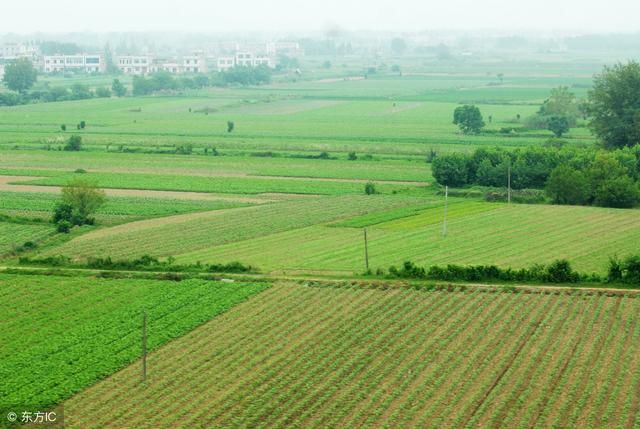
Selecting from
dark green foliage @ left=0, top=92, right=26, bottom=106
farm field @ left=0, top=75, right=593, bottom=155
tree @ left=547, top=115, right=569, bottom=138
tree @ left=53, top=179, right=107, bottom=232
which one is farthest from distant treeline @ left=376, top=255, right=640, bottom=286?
dark green foliage @ left=0, top=92, right=26, bottom=106

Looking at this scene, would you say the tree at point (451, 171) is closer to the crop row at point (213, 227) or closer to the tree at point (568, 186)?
the crop row at point (213, 227)

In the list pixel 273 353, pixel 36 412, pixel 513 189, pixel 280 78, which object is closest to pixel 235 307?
pixel 273 353

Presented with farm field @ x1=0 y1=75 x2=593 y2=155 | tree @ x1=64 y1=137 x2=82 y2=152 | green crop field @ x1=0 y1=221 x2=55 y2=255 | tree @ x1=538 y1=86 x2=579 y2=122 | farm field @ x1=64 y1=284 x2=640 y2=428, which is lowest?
farm field @ x1=0 y1=75 x2=593 y2=155

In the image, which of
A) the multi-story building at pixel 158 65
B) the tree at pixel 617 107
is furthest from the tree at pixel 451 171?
the multi-story building at pixel 158 65

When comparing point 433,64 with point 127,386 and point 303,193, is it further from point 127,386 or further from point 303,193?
point 127,386

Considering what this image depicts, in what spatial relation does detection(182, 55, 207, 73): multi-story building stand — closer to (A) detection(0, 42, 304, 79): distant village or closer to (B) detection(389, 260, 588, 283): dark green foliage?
(A) detection(0, 42, 304, 79): distant village

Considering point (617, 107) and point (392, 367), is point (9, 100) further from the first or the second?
point (392, 367)
